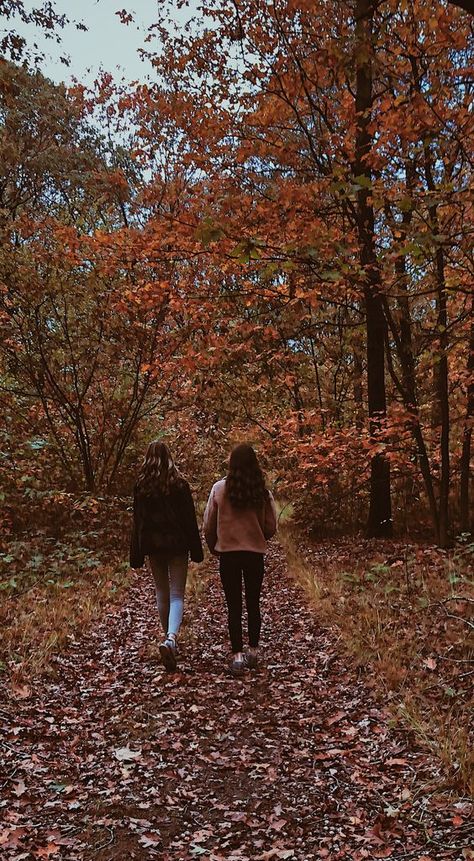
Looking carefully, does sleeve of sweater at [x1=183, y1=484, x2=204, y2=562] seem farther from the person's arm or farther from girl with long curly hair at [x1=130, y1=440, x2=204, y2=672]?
the person's arm

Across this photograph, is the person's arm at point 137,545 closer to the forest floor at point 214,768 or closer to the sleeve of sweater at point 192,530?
the sleeve of sweater at point 192,530

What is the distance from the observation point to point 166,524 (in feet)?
21.8

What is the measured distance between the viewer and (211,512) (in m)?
6.58

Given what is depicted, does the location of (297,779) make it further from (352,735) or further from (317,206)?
(317,206)

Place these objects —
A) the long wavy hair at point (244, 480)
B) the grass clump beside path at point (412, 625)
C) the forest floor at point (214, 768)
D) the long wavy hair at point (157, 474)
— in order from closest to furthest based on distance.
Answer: the forest floor at point (214, 768)
the grass clump beside path at point (412, 625)
the long wavy hair at point (244, 480)
the long wavy hair at point (157, 474)

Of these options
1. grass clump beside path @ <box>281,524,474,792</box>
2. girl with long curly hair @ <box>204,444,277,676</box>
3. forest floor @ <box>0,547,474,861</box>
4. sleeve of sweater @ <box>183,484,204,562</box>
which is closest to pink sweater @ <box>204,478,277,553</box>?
girl with long curly hair @ <box>204,444,277,676</box>

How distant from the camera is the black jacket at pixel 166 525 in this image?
21.8 feet

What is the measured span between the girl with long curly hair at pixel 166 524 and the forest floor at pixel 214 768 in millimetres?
913

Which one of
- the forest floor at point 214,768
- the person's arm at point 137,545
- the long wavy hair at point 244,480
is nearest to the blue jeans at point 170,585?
the person's arm at point 137,545

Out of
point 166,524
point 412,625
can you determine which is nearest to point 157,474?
point 166,524

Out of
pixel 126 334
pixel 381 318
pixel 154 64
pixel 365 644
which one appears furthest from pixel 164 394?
pixel 365 644

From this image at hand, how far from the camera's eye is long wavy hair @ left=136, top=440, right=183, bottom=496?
21.9ft

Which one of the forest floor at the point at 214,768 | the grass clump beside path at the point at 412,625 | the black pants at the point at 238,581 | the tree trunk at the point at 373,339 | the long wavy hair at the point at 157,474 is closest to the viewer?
the forest floor at the point at 214,768

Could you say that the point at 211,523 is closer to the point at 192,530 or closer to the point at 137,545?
the point at 192,530
